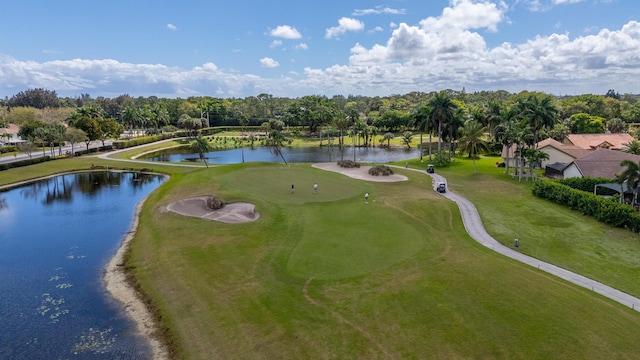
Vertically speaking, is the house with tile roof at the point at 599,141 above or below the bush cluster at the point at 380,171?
above

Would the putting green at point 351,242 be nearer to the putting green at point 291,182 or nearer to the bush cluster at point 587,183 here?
the putting green at point 291,182

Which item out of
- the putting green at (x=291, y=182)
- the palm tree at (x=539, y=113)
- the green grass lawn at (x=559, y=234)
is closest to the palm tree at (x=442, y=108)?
the palm tree at (x=539, y=113)

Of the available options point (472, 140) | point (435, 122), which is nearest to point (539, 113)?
point (472, 140)

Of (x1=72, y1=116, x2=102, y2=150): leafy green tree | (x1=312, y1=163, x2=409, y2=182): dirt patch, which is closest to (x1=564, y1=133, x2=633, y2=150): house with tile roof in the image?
(x1=312, y1=163, x2=409, y2=182): dirt patch

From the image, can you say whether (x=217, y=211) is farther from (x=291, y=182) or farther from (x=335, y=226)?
(x=291, y=182)

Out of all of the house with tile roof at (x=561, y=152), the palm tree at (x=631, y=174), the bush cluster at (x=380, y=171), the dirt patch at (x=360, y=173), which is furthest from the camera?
the house with tile roof at (x=561, y=152)

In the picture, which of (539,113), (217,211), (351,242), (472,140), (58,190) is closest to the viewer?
(351,242)
